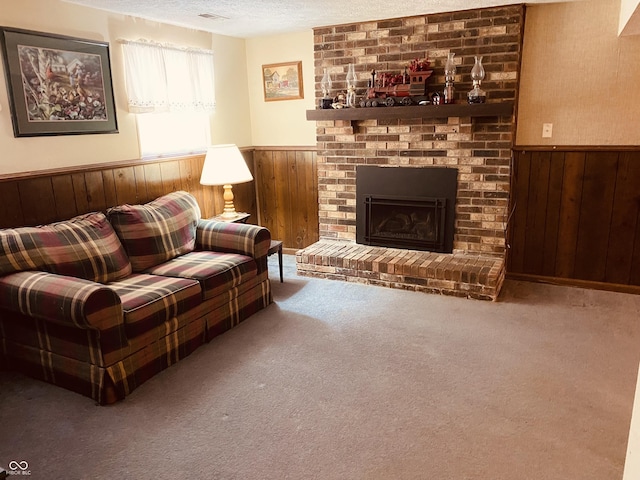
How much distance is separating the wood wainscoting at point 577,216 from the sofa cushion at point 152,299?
264 centimetres

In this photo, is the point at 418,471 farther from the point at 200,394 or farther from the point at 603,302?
the point at 603,302

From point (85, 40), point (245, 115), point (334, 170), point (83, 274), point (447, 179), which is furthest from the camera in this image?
point (245, 115)

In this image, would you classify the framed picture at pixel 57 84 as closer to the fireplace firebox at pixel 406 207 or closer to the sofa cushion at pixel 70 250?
the sofa cushion at pixel 70 250

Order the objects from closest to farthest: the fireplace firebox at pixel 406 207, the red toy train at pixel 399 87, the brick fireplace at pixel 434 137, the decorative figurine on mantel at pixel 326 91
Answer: the brick fireplace at pixel 434 137 < the red toy train at pixel 399 87 < the fireplace firebox at pixel 406 207 < the decorative figurine on mantel at pixel 326 91

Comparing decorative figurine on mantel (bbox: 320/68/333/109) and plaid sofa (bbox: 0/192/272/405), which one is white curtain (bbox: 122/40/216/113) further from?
decorative figurine on mantel (bbox: 320/68/333/109)

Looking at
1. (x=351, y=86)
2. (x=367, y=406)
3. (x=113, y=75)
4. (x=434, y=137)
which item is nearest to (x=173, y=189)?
(x=113, y=75)

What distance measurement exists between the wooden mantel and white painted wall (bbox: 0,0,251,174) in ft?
3.05

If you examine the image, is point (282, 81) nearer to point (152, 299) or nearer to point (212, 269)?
point (212, 269)

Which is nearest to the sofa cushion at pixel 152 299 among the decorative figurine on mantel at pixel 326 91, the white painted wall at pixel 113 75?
the white painted wall at pixel 113 75

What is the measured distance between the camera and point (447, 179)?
402 centimetres

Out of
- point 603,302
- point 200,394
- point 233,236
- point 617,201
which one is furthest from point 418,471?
point 617,201

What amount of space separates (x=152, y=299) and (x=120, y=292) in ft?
0.79

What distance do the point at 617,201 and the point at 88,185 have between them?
3.81 metres

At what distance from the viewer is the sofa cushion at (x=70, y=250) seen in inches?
104
